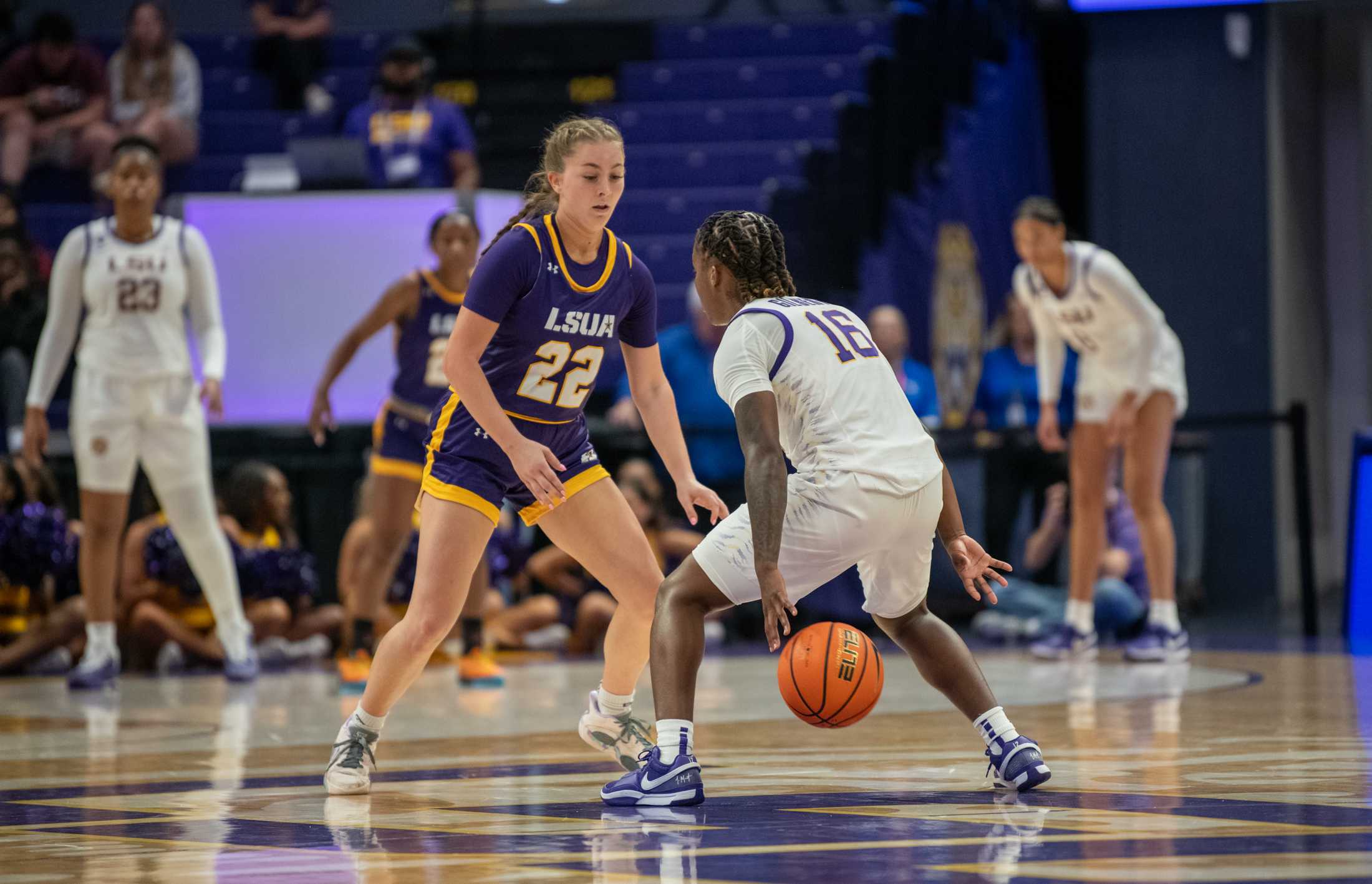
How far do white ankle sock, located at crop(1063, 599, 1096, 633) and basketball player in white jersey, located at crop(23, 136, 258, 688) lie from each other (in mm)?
4312

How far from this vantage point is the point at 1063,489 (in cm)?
1098

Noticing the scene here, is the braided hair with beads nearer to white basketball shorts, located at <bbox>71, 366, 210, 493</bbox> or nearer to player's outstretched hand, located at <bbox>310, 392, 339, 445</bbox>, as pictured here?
player's outstretched hand, located at <bbox>310, 392, 339, 445</bbox>

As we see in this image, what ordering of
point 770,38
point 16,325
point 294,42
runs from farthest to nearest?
point 770,38, point 294,42, point 16,325

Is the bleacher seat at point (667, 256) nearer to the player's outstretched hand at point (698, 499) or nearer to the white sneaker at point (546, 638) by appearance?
the white sneaker at point (546, 638)

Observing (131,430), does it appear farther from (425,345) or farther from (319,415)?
(425,345)

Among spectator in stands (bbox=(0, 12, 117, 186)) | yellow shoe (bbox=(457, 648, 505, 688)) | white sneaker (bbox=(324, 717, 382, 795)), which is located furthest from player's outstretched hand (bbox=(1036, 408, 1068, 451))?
spectator in stands (bbox=(0, 12, 117, 186))

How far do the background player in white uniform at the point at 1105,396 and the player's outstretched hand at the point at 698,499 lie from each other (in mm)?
4556

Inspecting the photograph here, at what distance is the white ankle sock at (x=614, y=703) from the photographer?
5215mm

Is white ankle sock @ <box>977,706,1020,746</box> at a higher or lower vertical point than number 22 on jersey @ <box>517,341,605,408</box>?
lower

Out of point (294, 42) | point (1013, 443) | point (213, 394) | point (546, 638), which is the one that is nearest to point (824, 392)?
point (213, 394)

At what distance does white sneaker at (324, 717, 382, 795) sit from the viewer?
4.92 m

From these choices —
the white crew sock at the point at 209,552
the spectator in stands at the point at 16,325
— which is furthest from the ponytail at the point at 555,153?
the spectator in stands at the point at 16,325

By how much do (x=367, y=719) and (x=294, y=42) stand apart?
11.4 metres

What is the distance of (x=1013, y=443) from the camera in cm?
1132
